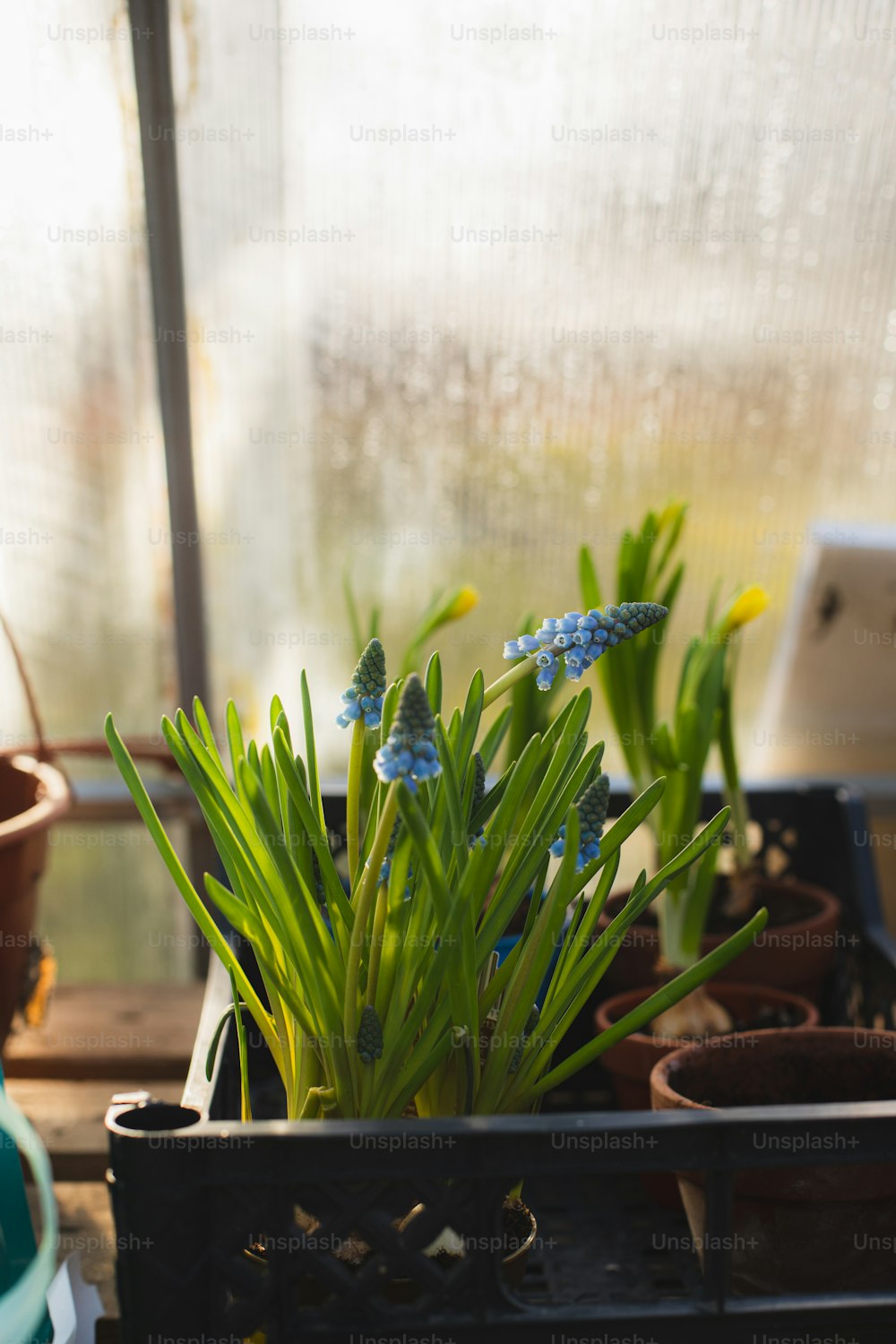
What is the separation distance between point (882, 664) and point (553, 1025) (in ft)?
2.25

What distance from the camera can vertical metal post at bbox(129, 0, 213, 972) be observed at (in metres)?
0.99

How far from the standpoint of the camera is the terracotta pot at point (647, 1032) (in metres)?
0.72

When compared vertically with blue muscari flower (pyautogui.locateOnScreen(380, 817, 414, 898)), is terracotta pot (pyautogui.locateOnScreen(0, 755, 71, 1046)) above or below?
below

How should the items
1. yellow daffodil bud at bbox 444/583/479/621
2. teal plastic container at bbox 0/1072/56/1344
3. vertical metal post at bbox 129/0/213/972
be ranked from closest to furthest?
teal plastic container at bbox 0/1072/56/1344, yellow daffodil bud at bbox 444/583/479/621, vertical metal post at bbox 129/0/213/972

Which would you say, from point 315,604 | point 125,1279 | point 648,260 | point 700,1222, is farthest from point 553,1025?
point 648,260

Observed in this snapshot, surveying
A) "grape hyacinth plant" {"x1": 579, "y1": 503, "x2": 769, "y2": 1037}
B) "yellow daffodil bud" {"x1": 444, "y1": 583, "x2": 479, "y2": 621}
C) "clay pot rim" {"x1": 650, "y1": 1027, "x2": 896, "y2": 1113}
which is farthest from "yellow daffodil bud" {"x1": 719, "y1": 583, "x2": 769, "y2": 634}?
"clay pot rim" {"x1": 650, "y1": 1027, "x2": 896, "y2": 1113}

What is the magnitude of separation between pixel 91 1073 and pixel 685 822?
0.55 meters

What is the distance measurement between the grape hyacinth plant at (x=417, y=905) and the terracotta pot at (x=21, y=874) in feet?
0.93

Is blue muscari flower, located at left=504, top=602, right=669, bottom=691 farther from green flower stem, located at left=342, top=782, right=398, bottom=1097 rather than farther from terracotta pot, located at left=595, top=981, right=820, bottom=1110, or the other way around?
terracotta pot, located at left=595, top=981, right=820, bottom=1110

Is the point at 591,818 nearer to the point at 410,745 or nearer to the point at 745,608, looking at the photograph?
the point at 410,745

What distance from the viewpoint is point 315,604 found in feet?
3.89

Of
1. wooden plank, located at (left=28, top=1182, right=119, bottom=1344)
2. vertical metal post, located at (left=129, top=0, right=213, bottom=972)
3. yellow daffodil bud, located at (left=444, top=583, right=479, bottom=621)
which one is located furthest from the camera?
vertical metal post, located at (left=129, top=0, right=213, bottom=972)

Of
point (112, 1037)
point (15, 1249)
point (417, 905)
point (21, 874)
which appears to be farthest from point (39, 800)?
point (417, 905)

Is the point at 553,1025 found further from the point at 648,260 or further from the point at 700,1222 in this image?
the point at 648,260
